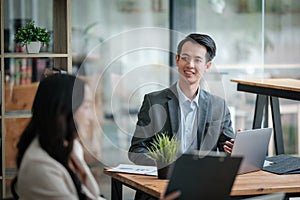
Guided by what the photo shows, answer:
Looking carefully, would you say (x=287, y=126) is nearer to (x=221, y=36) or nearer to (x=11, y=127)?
(x=221, y=36)

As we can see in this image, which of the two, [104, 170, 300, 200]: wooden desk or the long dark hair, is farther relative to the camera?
[104, 170, 300, 200]: wooden desk

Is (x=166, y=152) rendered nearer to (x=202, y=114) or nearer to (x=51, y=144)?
(x=202, y=114)

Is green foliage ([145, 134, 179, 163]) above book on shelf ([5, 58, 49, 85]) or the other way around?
the other way around

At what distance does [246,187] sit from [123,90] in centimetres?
82

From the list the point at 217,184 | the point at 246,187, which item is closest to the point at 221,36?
the point at 246,187

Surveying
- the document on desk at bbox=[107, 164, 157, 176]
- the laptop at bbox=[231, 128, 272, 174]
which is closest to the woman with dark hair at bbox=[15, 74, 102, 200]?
the document on desk at bbox=[107, 164, 157, 176]

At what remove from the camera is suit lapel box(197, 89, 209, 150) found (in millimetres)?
3922

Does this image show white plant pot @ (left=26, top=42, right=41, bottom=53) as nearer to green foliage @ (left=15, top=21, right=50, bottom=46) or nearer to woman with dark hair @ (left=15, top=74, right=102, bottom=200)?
green foliage @ (left=15, top=21, right=50, bottom=46)

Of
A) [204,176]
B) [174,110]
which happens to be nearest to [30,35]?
[174,110]

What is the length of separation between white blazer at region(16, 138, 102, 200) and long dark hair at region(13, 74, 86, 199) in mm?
24

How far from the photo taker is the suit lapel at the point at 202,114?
3.92 metres

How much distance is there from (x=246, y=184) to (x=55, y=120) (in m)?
1.15

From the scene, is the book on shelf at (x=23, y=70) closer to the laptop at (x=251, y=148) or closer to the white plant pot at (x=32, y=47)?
the white plant pot at (x=32, y=47)

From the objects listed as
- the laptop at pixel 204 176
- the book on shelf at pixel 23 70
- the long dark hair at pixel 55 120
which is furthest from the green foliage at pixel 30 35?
the laptop at pixel 204 176
